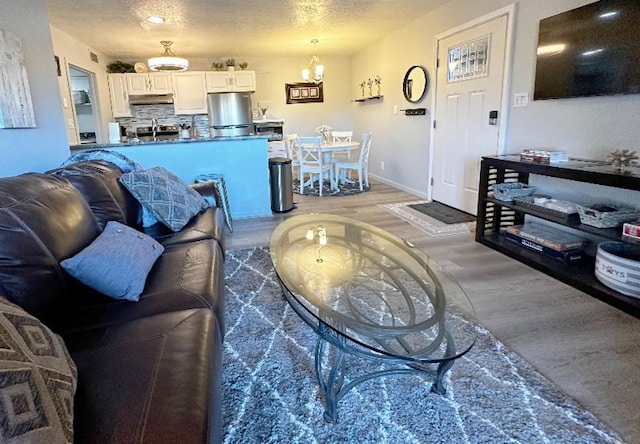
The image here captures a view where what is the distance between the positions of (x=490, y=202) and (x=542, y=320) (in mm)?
1404

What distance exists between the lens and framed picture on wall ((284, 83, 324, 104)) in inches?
300

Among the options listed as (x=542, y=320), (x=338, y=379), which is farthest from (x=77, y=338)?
(x=542, y=320)

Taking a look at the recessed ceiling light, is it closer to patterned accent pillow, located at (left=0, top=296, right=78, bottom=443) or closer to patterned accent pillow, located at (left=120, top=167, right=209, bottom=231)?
patterned accent pillow, located at (left=120, top=167, right=209, bottom=231)

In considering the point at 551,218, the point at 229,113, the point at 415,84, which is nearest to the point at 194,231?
the point at 551,218

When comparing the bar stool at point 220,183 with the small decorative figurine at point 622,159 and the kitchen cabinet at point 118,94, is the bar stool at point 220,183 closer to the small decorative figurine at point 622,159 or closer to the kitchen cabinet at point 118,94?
the small decorative figurine at point 622,159

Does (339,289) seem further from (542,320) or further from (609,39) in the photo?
(609,39)

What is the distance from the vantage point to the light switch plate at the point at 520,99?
330cm

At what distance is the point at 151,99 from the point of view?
22.8 ft

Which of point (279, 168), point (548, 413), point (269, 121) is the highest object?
point (269, 121)

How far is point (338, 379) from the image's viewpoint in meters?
1.55

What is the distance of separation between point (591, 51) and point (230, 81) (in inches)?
228

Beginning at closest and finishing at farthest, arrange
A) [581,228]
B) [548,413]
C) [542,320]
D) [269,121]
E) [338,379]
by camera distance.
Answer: [548,413] → [338,379] → [542,320] → [581,228] → [269,121]

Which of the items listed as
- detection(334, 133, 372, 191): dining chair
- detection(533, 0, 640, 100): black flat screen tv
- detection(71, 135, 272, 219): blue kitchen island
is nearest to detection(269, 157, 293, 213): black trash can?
detection(71, 135, 272, 219): blue kitchen island

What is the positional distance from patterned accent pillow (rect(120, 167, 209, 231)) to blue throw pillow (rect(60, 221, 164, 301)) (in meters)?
0.74
